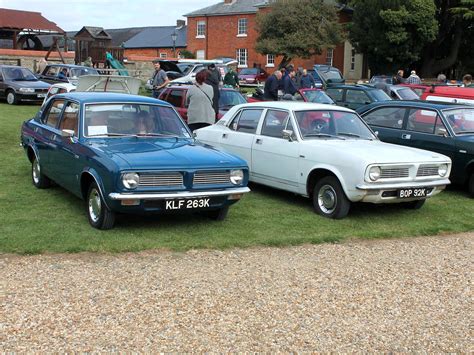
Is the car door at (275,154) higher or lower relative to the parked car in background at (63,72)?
lower

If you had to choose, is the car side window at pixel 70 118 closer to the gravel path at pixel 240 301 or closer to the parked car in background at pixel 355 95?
the gravel path at pixel 240 301

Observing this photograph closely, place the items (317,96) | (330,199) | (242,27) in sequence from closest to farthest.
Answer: (330,199) < (317,96) < (242,27)

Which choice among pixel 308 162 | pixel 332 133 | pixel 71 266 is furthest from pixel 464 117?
pixel 71 266

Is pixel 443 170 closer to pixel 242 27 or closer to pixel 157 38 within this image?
pixel 242 27

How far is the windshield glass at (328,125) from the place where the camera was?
28.0 ft

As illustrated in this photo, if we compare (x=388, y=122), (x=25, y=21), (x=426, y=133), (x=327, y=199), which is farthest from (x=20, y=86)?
(x=25, y=21)

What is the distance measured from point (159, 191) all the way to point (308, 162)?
2.52 meters

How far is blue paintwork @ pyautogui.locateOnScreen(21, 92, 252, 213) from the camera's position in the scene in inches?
251

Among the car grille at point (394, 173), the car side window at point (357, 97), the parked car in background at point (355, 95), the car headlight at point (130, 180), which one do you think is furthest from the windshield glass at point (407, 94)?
the car headlight at point (130, 180)

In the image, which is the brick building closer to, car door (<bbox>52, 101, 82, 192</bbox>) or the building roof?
the building roof

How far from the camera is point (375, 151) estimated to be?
25.7 feet

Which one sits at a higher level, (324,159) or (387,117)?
(387,117)

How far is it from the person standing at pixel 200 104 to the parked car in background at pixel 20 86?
478 inches

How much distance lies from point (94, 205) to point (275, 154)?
2944 millimetres
